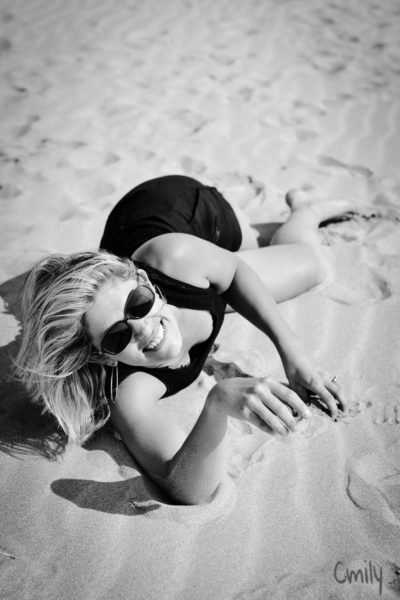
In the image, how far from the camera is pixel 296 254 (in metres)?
2.45

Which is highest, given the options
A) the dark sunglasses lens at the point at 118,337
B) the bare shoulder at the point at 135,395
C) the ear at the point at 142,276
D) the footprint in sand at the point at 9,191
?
the ear at the point at 142,276

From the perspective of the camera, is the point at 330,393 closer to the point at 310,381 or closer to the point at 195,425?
the point at 310,381

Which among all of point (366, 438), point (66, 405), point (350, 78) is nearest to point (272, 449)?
point (366, 438)

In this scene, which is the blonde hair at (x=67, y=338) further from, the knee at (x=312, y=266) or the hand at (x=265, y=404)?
the knee at (x=312, y=266)

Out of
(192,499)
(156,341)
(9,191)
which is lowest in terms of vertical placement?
(192,499)

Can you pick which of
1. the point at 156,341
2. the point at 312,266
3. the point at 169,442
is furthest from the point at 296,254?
the point at 169,442

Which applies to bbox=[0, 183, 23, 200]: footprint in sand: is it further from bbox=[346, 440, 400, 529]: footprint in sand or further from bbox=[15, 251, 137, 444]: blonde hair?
bbox=[346, 440, 400, 529]: footprint in sand

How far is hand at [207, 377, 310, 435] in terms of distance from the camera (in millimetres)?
1139

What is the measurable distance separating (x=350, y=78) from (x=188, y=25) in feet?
7.45

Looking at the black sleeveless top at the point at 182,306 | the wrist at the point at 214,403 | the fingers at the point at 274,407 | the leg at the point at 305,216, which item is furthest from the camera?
the leg at the point at 305,216

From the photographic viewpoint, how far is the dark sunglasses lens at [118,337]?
5.29 ft

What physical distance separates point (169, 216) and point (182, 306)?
0.52 metres

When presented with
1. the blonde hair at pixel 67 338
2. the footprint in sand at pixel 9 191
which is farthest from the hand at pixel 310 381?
the footprint in sand at pixel 9 191

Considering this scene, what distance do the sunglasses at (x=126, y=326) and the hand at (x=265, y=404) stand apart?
53 centimetres
